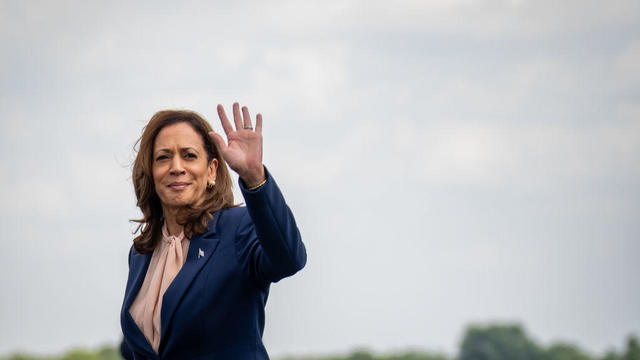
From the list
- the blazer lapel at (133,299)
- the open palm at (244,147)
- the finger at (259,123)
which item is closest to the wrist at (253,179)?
the open palm at (244,147)

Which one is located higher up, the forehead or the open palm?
the forehead

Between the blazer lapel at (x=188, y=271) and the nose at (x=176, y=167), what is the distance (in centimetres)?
35

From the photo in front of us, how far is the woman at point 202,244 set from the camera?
538cm

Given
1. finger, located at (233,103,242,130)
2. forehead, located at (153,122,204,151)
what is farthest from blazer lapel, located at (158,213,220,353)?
finger, located at (233,103,242,130)

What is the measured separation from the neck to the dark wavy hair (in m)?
0.06

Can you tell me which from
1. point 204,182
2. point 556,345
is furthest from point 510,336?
point 204,182

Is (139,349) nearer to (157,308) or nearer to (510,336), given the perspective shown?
(157,308)

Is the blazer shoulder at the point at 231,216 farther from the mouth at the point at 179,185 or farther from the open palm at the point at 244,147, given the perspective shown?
the open palm at the point at 244,147

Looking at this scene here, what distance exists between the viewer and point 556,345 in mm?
90250

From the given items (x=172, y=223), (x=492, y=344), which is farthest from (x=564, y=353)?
(x=172, y=223)

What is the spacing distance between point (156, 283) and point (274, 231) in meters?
1.03

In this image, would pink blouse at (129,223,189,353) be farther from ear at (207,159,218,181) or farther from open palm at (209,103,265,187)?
open palm at (209,103,265,187)

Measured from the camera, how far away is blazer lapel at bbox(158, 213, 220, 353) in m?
5.71

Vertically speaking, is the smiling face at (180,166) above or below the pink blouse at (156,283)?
above
